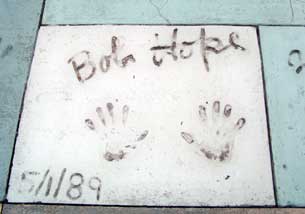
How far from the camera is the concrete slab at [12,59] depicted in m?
2.20

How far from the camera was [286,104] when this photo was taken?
88.9 inches

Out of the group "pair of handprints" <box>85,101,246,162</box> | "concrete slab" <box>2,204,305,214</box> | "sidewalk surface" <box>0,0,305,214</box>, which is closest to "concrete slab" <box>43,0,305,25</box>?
"sidewalk surface" <box>0,0,305,214</box>

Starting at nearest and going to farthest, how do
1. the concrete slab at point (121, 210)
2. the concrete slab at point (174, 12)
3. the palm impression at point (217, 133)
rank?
the concrete slab at point (121, 210), the palm impression at point (217, 133), the concrete slab at point (174, 12)

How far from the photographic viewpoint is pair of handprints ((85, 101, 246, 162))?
2143mm

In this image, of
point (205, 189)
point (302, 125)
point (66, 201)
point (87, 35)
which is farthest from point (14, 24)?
point (302, 125)

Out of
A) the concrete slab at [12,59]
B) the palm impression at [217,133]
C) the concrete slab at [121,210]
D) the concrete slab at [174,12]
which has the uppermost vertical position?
the concrete slab at [174,12]

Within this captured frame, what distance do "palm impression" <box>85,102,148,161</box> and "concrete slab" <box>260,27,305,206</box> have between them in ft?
2.30

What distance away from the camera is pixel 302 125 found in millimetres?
2207

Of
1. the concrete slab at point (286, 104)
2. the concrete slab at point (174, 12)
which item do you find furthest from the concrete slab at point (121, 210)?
the concrete slab at point (174, 12)

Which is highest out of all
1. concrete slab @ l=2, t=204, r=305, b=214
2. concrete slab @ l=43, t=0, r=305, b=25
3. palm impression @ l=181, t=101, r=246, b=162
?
concrete slab @ l=43, t=0, r=305, b=25

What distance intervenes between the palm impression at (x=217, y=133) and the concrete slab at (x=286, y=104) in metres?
0.21

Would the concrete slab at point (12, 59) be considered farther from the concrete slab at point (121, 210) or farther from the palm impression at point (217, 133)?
the palm impression at point (217, 133)

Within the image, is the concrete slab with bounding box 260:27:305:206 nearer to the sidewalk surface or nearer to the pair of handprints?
the sidewalk surface

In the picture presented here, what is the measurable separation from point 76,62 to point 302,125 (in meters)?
1.28
